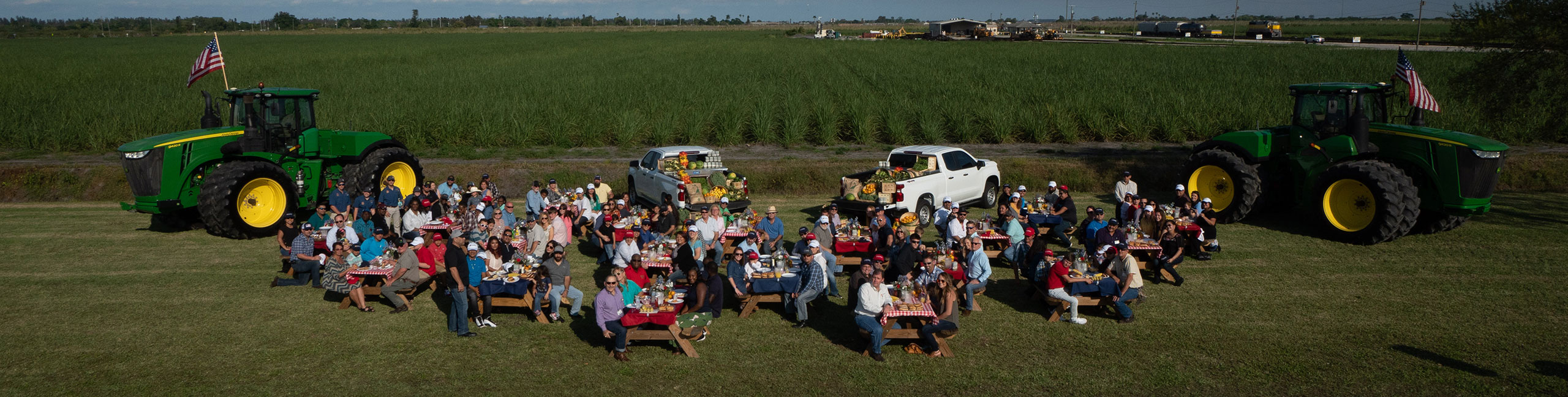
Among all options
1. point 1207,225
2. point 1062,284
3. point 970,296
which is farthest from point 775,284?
point 1207,225

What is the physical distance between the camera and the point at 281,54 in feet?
187

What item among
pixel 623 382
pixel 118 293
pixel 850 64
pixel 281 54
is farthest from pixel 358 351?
pixel 281 54

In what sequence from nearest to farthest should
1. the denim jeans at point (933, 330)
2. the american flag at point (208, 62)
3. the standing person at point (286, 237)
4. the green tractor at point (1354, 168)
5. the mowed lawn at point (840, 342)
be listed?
1. the mowed lawn at point (840, 342)
2. the denim jeans at point (933, 330)
3. the standing person at point (286, 237)
4. the green tractor at point (1354, 168)
5. the american flag at point (208, 62)

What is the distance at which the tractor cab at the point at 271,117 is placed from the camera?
1633 cm

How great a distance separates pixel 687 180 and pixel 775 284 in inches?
237

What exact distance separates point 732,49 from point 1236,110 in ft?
146

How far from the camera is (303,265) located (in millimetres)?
12703

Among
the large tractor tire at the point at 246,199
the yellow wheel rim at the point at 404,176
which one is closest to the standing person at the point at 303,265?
the large tractor tire at the point at 246,199

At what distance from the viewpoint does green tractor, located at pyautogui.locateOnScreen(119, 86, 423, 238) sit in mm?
15016

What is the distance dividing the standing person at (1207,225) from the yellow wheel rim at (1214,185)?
203 centimetres

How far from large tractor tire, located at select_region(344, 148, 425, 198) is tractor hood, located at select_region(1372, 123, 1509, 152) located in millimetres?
17348

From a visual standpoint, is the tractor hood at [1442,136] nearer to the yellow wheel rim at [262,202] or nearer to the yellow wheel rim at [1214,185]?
the yellow wheel rim at [1214,185]

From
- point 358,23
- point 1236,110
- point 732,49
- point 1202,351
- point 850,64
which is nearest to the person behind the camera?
point 1202,351

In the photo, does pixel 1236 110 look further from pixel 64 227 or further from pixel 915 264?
pixel 64 227
